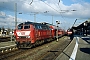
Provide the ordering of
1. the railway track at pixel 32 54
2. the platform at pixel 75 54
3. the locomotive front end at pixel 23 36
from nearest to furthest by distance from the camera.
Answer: the platform at pixel 75 54, the railway track at pixel 32 54, the locomotive front end at pixel 23 36

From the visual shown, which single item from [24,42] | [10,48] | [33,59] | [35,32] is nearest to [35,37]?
[35,32]

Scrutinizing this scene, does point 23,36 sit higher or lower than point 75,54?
higher

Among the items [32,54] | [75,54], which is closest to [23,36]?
[32,54]

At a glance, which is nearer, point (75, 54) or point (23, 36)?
point (75, 54)

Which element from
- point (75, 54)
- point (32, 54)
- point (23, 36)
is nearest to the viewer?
point (75, 54)

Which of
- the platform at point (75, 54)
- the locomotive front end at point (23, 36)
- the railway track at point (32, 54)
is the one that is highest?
the locomotive front end at point (23, 36)

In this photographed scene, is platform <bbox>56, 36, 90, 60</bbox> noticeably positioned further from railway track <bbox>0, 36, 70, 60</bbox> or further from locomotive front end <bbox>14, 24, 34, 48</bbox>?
locomotive front end <bbox>14, 24, 34, 48</bbox>

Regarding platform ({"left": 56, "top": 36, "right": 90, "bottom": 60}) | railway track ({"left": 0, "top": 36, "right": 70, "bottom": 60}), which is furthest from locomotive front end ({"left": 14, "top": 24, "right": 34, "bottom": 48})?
platform ({"left": 56, "top": 36, "right": 90, "bottom": 60})

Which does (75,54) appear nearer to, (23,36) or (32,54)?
(32,54)

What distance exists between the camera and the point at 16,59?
45.6ft

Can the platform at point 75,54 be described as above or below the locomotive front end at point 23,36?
below

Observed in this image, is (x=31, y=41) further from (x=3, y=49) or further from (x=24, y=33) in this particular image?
(x=3, y=49)

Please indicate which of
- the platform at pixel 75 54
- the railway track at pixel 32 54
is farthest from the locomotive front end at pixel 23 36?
the platform at pixel 75 54

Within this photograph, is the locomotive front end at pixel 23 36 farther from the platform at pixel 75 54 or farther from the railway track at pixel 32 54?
the platform at pixel 75 54
